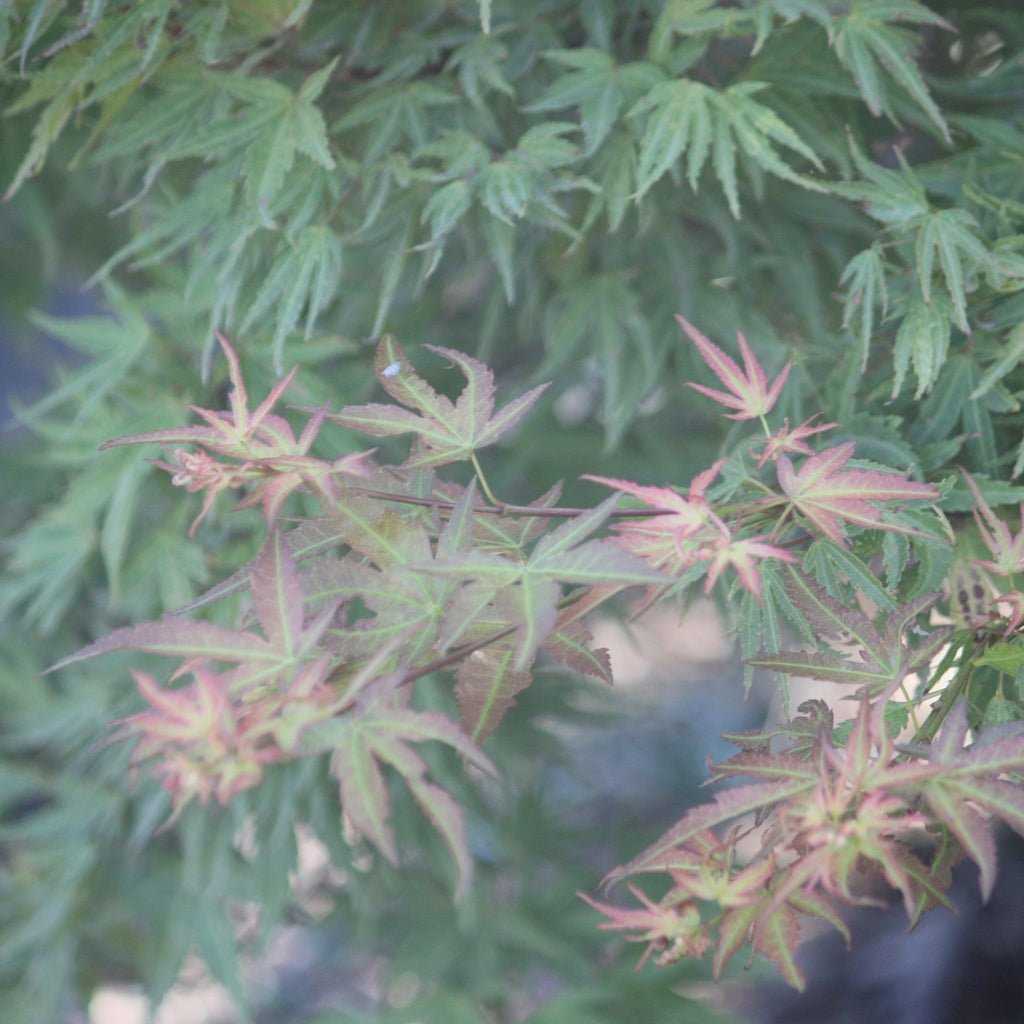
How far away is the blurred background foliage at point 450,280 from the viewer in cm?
78

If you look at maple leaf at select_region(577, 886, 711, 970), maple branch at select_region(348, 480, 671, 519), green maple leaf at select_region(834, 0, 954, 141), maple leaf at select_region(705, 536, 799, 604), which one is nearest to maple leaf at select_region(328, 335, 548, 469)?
maple branch at select_region(348, 480, 671, 519)

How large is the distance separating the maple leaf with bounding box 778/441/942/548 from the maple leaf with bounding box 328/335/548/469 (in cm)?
15

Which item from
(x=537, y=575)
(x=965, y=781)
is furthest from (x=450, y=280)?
(x=965, y=781)

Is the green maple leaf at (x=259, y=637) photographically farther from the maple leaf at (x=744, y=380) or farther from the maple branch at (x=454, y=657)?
the maple leaf at (x=744, y=380)

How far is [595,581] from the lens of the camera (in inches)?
18.1

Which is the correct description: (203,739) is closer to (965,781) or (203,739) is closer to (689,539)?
→ (689,539)

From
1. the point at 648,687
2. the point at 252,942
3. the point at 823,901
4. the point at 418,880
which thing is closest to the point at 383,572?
the point at 823,901

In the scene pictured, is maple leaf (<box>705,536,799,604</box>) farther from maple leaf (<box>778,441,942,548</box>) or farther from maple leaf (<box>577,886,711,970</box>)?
maple leaf (<box>577,886,711,970</box>)

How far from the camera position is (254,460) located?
0.50m

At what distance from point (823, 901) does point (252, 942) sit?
1226mm

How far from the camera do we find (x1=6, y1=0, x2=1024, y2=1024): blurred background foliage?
78cm

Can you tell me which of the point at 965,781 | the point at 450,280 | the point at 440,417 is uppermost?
the point at 440,417

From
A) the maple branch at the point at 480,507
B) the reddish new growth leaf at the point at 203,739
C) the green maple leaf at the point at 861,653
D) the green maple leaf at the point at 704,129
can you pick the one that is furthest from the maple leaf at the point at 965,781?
the green maple leaf at the point at 704,129

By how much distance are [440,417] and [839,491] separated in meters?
0.23
